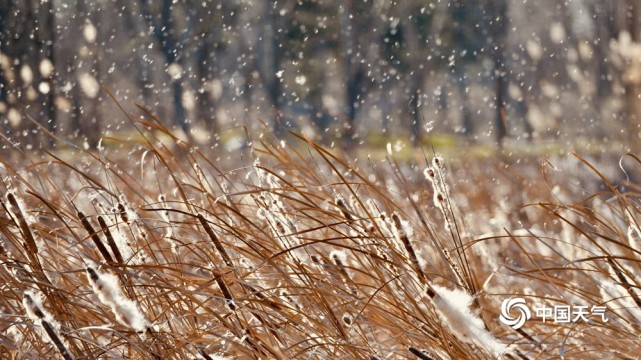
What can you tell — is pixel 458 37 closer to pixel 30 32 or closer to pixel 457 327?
pixel 30 32

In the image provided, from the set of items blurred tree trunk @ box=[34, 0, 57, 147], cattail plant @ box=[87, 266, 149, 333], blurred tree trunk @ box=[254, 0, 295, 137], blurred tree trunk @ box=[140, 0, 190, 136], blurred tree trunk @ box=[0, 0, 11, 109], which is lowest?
cattail plant @ box=[87, 266, 149, 333]

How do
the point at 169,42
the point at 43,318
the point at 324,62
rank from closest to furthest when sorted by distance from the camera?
the point at 43,318
the point at 169,42
the point at 324,62

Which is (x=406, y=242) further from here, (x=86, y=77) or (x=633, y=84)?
(x=86, y=77)

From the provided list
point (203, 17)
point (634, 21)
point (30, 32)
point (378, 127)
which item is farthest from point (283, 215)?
point (378, 127)

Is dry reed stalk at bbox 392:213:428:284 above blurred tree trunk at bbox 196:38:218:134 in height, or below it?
below

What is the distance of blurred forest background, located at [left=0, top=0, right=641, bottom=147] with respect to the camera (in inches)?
592

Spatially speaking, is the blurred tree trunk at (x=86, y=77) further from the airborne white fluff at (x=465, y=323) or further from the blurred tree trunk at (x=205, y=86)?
the airborne white fluff at (x=465, y=323)

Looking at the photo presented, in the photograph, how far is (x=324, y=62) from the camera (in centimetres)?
2217

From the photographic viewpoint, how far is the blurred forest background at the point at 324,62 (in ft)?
49.4

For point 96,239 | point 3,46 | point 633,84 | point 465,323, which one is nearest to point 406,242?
point 465,323

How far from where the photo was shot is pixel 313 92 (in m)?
22.2

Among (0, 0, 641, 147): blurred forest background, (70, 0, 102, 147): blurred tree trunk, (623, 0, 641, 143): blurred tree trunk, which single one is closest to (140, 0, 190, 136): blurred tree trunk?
(0, 0, 641, 147): blurred forest background

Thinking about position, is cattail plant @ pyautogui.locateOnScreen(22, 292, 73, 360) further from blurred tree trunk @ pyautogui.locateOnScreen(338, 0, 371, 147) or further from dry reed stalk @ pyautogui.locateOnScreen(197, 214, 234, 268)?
blurred tree trunk @ pyautogui.locateOnScreen(338, 0, 371, 147)
